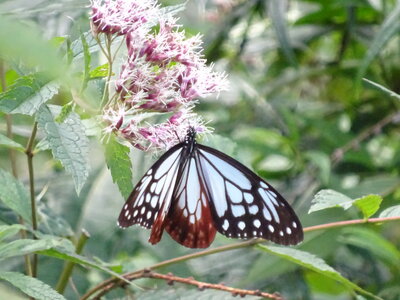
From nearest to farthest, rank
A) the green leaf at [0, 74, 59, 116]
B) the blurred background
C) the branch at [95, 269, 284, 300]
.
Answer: the green leaf at [0, 74, 59, 116] < the branch at [95, 269, 284, 300] < the blurred background

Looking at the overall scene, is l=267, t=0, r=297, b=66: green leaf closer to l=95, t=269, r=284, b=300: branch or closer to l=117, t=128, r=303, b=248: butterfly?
l=117, t=128, r=303, b=248: butterfly

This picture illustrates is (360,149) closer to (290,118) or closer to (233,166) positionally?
(290,118)

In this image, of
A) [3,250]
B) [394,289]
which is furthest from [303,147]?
[3,250]

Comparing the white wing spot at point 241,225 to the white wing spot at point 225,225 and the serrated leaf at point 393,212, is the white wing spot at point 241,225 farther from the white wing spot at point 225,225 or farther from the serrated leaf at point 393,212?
the serrated leaf at point 393,212

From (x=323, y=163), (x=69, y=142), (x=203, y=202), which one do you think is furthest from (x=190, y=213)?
(x=323, y=163)

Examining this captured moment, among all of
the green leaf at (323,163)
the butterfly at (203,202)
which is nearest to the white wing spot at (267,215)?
the butterfly at (203,202)

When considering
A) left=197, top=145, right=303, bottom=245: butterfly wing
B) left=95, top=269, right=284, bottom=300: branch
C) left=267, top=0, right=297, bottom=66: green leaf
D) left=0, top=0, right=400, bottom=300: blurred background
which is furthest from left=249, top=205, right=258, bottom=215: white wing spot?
left=267, top=0, right=297, bottom=66: green leaf

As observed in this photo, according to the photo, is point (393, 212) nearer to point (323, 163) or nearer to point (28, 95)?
point (28, 95)
